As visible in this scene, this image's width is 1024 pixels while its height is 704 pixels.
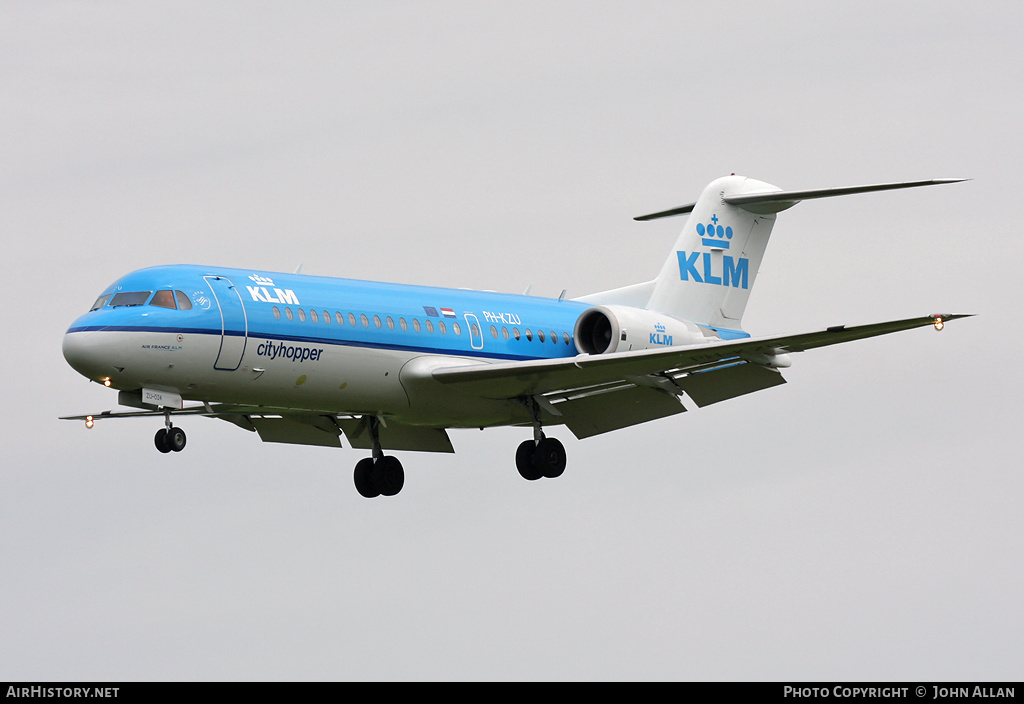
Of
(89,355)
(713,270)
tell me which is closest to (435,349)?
(89,355)

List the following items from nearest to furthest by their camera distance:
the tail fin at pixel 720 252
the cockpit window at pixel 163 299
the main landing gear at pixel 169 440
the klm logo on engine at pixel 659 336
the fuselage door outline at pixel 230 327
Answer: the main landing gear at pixel 169 440, the cockpit window at pixel 163 299, the fuselage door outline at pixel 230 327, the klm logo on engine at pixel 659 336, the tail fin at pixel 720 252

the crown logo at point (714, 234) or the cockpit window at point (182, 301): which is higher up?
the crown logo at point (714, 234)

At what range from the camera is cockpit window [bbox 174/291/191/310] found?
89.3ft

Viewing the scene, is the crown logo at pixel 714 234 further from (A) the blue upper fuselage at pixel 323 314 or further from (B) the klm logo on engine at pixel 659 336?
(A) the blue upper fuselage at pixel 323 314

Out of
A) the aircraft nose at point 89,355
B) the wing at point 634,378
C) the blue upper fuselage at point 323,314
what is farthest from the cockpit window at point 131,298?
the wing at point 634,378

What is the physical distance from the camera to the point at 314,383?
93.6 feet

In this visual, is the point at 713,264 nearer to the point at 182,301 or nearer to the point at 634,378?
the point at 634,378

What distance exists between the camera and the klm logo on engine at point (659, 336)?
32.3 meters

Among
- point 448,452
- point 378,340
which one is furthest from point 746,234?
point 378,340

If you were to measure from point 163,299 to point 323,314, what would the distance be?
2.81 metres

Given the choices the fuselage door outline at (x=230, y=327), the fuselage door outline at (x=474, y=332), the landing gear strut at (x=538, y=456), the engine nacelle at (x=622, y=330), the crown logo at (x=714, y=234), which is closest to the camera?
the fuselage door outline at (x=230, y=327)

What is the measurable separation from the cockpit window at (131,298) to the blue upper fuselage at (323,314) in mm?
16

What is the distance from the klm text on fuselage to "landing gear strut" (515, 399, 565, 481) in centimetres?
555

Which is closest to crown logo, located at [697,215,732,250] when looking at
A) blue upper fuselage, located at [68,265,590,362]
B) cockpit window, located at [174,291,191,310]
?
blue upper fuselage, located at [68,265,590,362]
